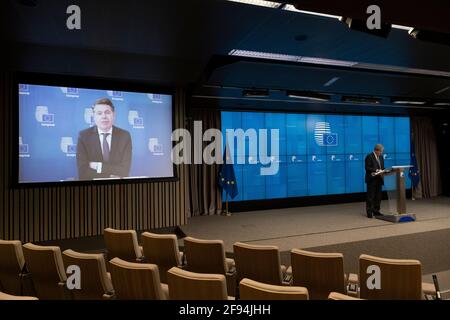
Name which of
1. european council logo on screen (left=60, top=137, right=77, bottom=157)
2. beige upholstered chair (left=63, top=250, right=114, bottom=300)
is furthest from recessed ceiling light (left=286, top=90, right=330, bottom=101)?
beige upholstered chair (left=63, top=250, right=114, bottom=300)

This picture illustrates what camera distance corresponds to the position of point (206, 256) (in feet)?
10.6

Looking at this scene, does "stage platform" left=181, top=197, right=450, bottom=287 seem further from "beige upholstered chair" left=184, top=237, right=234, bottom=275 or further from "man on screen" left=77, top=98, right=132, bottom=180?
"man on screen" left=77, top=98, right=132, bottom=180

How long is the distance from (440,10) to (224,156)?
18.8 feet

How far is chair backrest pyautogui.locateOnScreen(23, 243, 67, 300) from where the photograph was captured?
2.79 m

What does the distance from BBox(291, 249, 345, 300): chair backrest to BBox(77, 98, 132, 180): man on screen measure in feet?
12.9

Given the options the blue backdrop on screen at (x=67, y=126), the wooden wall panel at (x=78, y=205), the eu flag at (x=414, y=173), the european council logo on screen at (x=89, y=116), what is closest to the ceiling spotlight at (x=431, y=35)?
the wooden wall panel at (x=78, y=205)

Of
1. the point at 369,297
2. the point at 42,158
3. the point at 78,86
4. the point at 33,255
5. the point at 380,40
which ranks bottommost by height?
the point at 369,297

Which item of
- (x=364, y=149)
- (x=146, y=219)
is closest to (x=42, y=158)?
(x=146, y=219)

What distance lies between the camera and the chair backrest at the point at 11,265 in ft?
9.99

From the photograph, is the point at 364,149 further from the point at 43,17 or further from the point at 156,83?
the point at 43,17

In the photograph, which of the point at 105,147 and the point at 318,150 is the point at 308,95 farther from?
the point at 105,147

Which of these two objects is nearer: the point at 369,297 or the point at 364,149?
the point at 369,297

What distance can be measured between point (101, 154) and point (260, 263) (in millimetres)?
3776

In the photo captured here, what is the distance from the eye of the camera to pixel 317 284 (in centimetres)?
276
